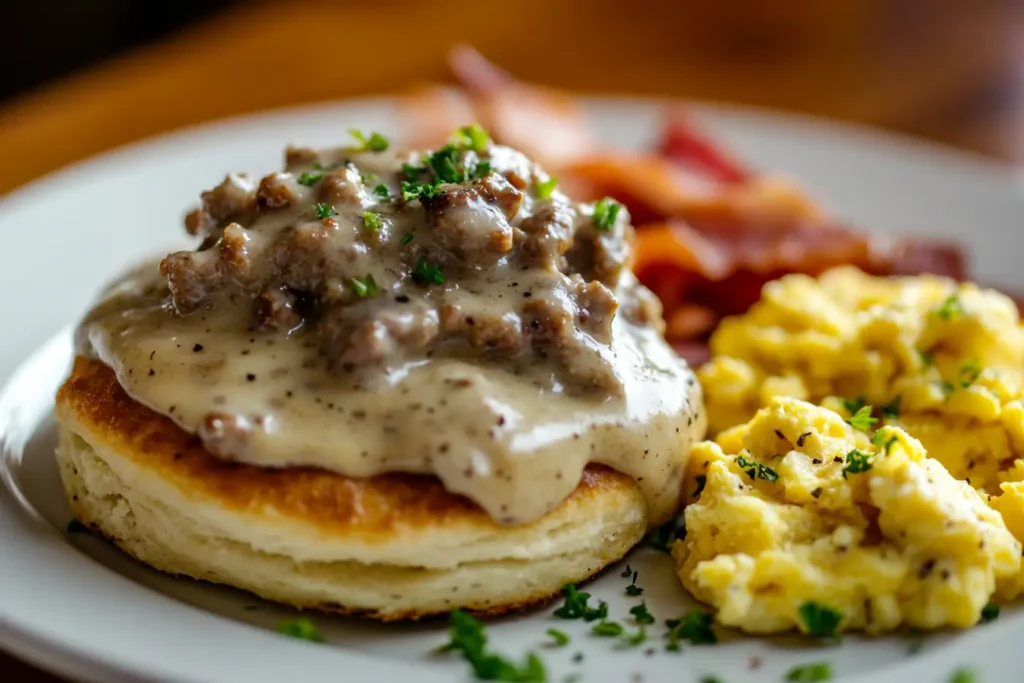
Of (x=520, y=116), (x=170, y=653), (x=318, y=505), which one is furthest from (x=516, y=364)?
(x=520, y=116)

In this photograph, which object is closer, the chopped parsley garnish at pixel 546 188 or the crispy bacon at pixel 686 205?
the chopped parsley garnish at pixel 546 188

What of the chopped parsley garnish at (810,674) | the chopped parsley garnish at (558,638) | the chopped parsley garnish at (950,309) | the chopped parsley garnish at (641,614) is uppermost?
the chopped parsley garnish at (950,309)

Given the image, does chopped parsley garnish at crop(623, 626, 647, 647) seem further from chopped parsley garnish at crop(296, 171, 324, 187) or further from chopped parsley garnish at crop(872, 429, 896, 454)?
chopped parsley garnish at crop(296, 171, 324, 187)

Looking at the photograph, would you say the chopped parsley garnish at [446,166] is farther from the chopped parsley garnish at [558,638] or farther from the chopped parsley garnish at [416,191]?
the chopped parsley garnish at [558,638]

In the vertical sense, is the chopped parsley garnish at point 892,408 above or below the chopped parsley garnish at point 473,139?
below

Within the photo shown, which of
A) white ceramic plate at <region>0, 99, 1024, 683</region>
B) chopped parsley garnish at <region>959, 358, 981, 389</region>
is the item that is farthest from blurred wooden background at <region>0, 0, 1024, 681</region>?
chopped parsley garnish at <region>959, 358, 981, 389</region>

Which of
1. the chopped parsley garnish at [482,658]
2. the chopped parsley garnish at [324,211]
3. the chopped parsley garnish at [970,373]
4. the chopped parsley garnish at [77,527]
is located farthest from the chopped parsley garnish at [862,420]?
the chopped parsley garnish at [77,527]
